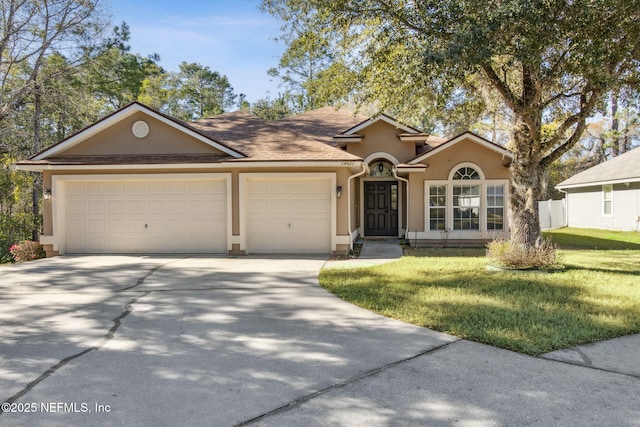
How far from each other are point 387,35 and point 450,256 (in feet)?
20.1

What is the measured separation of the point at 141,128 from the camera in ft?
41.1

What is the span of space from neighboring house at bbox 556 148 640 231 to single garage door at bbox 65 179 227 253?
58.9 ft

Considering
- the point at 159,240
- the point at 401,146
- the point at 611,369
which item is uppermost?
the point at 401,146

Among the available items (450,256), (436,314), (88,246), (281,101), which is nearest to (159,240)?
(88,246)

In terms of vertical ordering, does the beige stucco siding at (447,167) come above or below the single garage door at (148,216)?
above

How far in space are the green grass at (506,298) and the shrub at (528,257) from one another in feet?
1.00

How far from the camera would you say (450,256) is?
1181 cm

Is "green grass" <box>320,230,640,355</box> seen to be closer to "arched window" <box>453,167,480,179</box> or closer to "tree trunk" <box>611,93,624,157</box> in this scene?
"arched window" <box>453,167,480,179</box>

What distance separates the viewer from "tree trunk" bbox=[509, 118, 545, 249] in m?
9.20

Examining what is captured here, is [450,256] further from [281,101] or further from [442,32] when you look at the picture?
[281,101]

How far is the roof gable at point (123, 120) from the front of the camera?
12070 mm

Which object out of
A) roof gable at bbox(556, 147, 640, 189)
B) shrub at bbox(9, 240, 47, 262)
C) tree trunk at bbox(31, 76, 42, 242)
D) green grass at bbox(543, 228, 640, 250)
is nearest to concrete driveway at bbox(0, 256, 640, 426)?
shrub at bbox(9, 240, 47, 262)

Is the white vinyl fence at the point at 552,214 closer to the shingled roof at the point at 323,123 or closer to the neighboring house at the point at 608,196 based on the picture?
the neighboring house at the point at 608,196

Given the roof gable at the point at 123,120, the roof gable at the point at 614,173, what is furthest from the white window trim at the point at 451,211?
the roof gable at the point at 614,173
